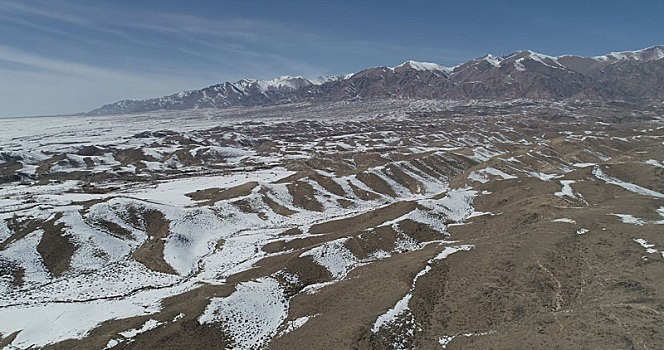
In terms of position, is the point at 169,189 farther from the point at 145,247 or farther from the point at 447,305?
the point at 447,305

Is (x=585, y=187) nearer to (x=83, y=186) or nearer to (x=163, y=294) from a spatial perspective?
(x=163, y=294)

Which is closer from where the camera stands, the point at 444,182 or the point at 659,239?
the point at 659,239

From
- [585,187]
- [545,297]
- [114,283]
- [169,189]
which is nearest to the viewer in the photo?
[545,297]

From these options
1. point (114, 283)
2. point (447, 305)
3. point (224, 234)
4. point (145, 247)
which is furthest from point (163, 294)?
point (447, 305)

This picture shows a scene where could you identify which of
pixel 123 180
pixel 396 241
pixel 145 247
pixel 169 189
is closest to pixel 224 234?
pixel 145 247

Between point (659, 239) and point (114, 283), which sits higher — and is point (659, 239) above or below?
above

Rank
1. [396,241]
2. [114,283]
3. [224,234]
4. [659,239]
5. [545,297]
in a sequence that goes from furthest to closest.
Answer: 1. [224,234]
2. [396,241]
3. [114,283]
4. [659,239]
5. [545,297]

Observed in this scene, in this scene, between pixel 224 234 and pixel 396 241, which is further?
pixel 224 234

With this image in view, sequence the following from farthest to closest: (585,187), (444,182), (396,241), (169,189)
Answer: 1. (444,182)
2. (169,189)
3. (585,187)
4. (396,241)

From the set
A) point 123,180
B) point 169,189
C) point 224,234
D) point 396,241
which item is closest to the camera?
point 396,241
